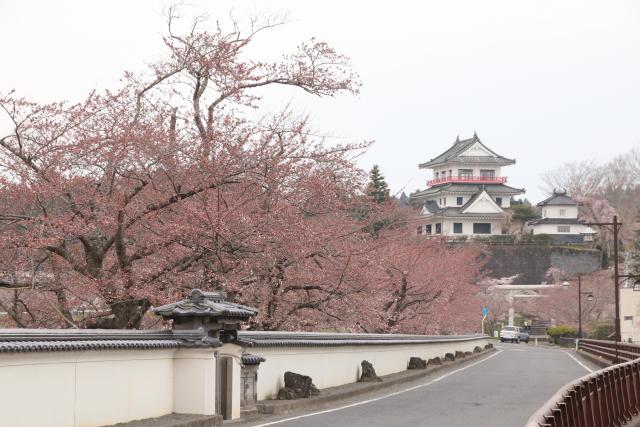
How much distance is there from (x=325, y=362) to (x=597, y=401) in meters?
9.37

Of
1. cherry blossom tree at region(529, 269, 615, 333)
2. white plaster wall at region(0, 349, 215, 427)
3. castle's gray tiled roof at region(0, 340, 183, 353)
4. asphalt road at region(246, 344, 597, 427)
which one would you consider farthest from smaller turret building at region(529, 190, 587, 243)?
castle's gray tiled roof at region(0, 340, 183, 353)

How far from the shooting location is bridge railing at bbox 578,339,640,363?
34138 mm

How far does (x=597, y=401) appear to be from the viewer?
11.0 m

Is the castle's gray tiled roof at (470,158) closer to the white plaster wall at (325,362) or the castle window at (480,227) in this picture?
the castle window at (480,227)

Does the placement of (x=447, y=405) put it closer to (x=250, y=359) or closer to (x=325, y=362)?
(x=325, y=362)

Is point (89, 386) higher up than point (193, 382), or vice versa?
point (89, 386)

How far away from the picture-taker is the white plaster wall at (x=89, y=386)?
993cm

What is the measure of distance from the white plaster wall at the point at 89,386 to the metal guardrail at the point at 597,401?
5.39 metres

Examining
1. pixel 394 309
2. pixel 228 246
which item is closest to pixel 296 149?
pixel 228 246

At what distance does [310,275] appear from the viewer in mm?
21375

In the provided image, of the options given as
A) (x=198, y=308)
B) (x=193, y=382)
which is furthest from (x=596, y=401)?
(x=198, y=308)

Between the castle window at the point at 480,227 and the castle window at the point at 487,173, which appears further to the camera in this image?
the castle window at the point at 487,173

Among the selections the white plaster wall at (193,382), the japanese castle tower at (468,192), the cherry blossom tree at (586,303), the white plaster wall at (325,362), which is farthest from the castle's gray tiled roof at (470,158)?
the white plaster wall at (193,382)

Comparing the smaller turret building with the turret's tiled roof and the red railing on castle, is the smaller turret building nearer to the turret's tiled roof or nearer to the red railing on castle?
the turret's tiled roof
